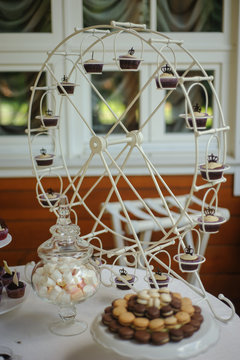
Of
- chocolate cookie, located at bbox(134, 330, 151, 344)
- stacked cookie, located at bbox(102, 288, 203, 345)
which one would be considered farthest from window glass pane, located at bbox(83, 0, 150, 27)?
chocolate cookie, located at bbox(134, 330, 151, 344)

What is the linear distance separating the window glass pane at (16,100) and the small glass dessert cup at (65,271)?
150cm

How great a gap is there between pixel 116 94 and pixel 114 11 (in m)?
0.46

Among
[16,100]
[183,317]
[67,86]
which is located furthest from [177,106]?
[183,317]

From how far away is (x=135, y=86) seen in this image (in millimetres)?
2812

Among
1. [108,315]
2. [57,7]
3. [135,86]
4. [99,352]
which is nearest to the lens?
[108,315]

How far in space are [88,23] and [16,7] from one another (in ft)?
1.33

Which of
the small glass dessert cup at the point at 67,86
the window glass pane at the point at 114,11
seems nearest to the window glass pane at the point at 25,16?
the window glass pane at the point at 114,11

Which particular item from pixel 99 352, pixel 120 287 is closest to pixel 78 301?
pixel 99 352

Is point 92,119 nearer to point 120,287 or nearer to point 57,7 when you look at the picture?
point 57,7

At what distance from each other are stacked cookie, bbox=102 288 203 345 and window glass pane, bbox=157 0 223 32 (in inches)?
75.2

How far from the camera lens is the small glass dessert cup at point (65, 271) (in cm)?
131

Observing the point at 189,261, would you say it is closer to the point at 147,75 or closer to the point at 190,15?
the point at 147,75

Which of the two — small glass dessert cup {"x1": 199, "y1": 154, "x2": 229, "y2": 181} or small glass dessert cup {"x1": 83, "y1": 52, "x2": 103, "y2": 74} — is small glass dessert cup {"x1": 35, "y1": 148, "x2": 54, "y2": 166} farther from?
small glass dessert cup {"x1": 199, "y1": 154, "x2": 229, "y2": 181}

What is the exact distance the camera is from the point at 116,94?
9.22 ft
